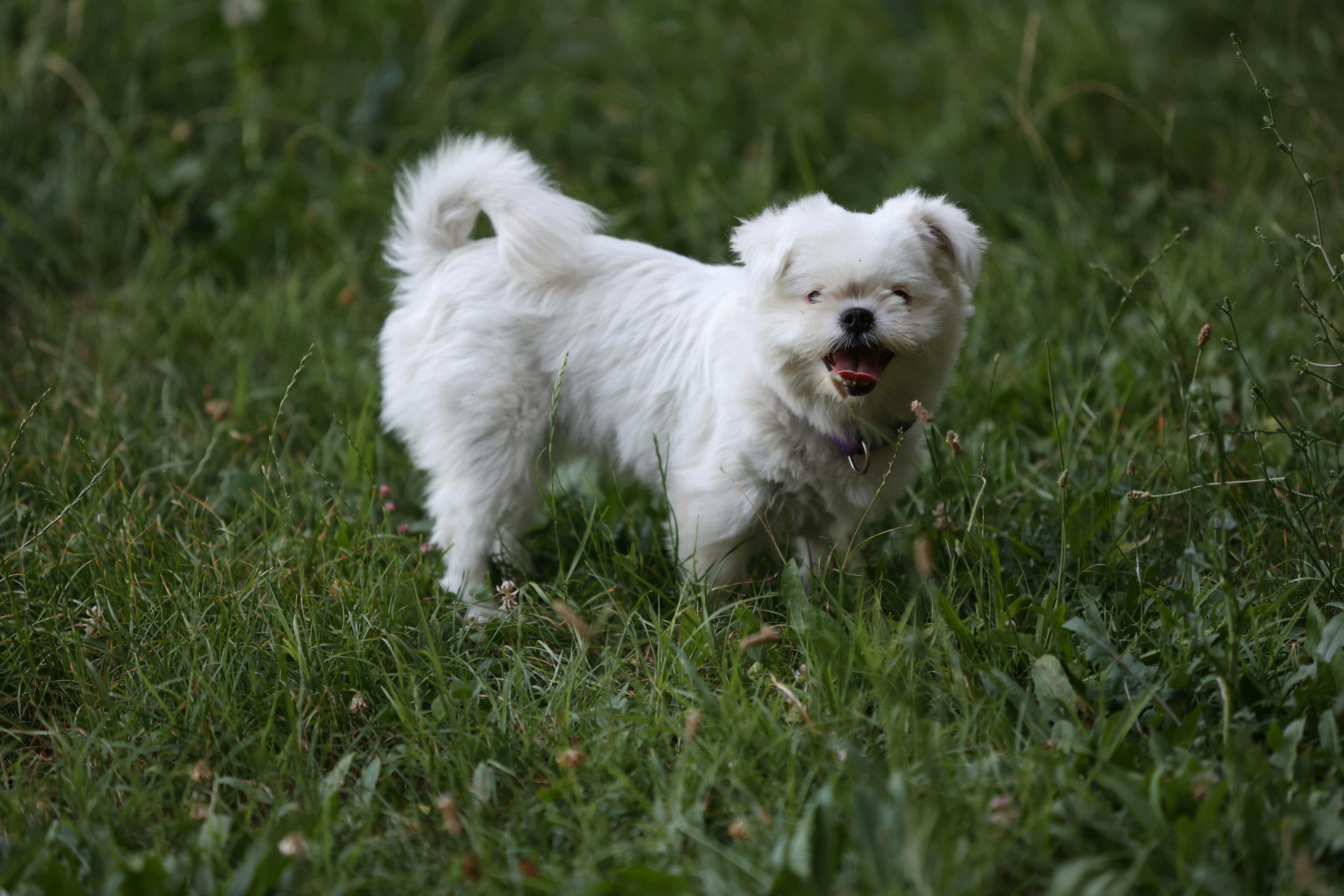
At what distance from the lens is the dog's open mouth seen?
92.6 inches

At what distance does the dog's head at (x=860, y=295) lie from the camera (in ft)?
7.68

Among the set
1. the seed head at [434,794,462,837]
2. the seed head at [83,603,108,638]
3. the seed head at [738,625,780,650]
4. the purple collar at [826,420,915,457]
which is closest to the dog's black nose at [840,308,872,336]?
the purple collar at [826,420,915,457]

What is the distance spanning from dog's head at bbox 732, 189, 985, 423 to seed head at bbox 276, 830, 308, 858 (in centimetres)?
142

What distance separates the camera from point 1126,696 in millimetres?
2168

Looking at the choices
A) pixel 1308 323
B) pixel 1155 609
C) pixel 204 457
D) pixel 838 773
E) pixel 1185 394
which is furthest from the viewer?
pixel 1308 323

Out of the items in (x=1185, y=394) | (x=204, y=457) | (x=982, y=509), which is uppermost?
(x=1185, y=394)

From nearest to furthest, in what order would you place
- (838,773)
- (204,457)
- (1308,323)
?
(838,773), (204,457), (1308,323)

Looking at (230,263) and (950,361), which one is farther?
(230,263)

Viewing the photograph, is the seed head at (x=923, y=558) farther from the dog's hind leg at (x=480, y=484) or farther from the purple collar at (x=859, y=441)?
the dog's hind leg at (x=480, y=484)

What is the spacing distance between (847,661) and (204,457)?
204 centimetres

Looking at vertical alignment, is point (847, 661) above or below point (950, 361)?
below

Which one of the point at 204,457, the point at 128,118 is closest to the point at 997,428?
the point at 204,457

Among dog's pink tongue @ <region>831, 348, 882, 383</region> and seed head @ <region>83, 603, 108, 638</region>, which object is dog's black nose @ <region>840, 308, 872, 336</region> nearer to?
dog's pink tongue @ <region>831, 348, 882, 383</region>

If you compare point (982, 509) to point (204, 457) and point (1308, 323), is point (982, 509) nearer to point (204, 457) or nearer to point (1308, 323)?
point (1308, 323)
